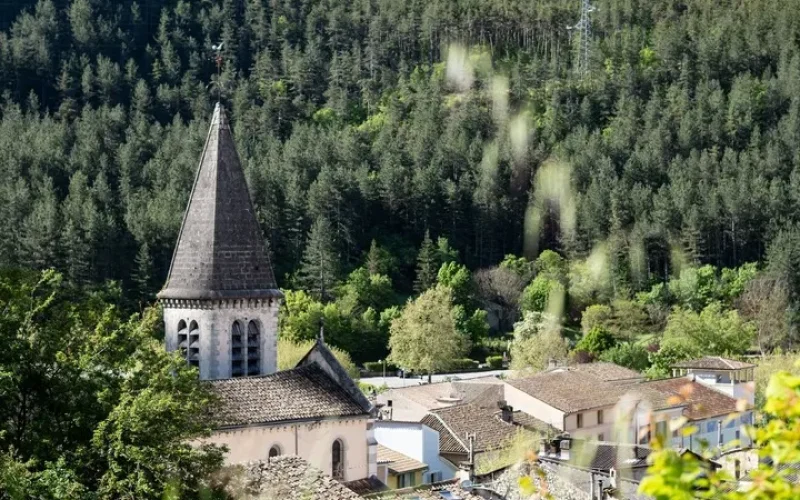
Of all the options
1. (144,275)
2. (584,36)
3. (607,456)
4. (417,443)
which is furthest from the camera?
→ (584,36)

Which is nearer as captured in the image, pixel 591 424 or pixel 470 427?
pixel 470 427

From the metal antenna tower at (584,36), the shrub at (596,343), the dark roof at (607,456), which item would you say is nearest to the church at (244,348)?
the dark roof at (607,456)

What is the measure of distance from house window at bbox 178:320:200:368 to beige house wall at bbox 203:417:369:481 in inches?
183

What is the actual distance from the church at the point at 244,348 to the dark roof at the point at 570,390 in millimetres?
25285

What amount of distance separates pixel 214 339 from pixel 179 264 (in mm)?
3149

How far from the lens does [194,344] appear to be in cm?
4112

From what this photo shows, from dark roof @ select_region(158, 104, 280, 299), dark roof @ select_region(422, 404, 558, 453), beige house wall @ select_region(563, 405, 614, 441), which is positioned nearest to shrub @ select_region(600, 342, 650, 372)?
beige house wall @ select_region(563, 405, 614, 441)

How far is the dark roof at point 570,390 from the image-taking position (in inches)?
2600

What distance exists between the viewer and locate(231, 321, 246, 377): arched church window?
4081cm

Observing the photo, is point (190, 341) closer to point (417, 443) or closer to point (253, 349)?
point (253, 349)

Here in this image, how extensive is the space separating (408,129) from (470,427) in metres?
92.9

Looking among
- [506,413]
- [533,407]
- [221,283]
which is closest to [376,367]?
[533,407]

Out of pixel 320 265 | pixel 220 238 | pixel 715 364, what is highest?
pixel 220 238

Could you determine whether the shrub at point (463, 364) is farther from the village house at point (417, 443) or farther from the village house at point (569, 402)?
the village house at point (417, 443)
